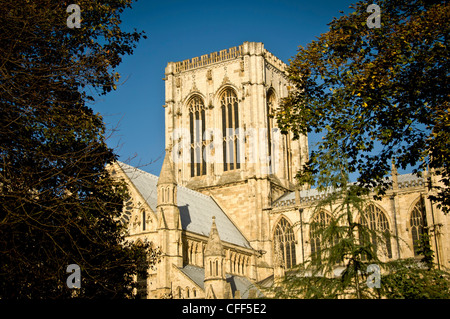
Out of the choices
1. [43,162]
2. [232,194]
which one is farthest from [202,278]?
[43,162]

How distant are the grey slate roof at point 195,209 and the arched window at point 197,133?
12.9 feet

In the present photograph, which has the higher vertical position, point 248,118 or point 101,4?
point 248,118

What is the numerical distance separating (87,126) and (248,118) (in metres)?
36.1

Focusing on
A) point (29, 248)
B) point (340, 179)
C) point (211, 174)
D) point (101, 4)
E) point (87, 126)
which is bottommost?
point (29, 248)

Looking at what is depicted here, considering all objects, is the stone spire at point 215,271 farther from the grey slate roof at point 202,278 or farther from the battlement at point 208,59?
the battlement at point 208,59

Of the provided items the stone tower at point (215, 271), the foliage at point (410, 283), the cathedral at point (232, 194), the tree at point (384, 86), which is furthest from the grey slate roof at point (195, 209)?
the foliage at point (410, 283)

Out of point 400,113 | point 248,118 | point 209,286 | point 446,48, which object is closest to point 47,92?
point 400,113

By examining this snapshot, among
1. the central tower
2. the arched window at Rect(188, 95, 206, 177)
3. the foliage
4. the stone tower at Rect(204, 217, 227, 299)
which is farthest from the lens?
the arched window at Rect(188, 95, 206, 177)

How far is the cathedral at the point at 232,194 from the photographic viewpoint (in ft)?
116

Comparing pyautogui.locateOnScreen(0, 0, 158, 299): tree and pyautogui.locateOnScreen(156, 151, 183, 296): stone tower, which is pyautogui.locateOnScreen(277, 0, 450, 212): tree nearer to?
pyautogui.locateOnScreen(0, 0, 158, 299): tree

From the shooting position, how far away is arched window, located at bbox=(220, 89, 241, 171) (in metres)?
50.0

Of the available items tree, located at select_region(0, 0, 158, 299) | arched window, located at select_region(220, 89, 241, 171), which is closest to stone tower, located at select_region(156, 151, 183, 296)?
arched window, located at select_region(220, 89, 241, 171)

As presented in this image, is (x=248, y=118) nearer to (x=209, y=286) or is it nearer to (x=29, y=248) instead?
(x=209, y=286)

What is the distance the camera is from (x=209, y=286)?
3247 centimetres
